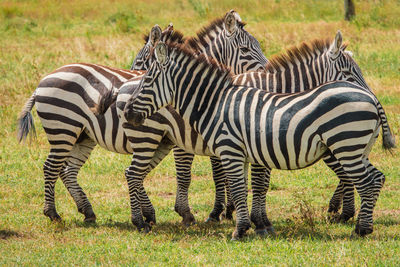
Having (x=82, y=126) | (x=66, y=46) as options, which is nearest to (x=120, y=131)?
(x=82, y=126)

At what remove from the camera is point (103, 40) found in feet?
69.4

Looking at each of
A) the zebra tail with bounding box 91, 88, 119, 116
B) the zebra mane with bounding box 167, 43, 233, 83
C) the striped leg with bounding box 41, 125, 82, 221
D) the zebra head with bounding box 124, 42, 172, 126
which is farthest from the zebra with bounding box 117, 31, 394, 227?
the striped leg with bounding box 41, 125, 82, 221

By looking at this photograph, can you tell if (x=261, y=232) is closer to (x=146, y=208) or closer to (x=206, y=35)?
(x=146, y=208)

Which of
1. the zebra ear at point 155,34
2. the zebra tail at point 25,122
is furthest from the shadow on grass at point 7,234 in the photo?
the zebra ear at point 155,34

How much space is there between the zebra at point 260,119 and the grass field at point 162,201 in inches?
26.5

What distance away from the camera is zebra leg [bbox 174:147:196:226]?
8.41 metres

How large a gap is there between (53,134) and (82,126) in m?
0.42

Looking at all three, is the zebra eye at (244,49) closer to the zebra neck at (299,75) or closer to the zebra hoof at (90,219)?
the zebra neck at (299,75)

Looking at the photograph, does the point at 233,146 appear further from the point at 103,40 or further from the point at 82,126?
the point at 103,40

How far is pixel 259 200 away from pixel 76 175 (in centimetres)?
302

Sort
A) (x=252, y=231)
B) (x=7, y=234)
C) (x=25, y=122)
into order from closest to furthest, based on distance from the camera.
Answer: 1. (x=252, y=231)
2. (x=7, y=234)
3. (x=25, y=122)

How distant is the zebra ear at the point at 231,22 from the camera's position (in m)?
9.09

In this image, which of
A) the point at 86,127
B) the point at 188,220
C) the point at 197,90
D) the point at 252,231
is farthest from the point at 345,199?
the point at 86,127

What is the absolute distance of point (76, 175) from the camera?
9.00m
